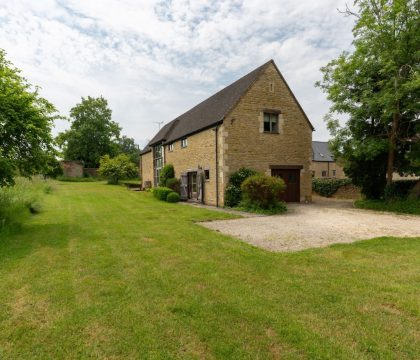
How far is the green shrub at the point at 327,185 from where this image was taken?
24902 millimetres

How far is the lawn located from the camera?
298 centimetres

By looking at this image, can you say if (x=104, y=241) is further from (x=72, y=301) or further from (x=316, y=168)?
(x=316, y=168)

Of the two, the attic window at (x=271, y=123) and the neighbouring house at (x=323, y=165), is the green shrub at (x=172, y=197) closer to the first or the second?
the attic window at (x=271, y=123)

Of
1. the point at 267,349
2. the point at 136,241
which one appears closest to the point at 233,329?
the point at 267,349

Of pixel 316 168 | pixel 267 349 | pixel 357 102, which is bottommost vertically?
pixel 267 349

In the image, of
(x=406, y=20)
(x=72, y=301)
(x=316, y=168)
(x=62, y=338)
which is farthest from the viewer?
(x=316, y=168)

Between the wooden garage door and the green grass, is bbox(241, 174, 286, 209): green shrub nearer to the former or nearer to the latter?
the wooden garage door

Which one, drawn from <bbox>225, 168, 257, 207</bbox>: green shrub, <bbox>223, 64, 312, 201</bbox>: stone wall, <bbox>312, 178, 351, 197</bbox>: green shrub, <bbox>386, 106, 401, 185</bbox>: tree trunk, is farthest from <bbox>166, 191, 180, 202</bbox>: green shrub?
<bbox>312, 178, 351, 197</bbox>: green shrub

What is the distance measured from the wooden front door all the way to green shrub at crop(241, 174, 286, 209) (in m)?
6.20

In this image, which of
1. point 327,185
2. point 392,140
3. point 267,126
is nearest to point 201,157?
point 267,126

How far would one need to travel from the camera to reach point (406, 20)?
14125mm

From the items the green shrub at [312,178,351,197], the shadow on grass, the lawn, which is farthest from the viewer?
the green shrub at [312,178,351,197]

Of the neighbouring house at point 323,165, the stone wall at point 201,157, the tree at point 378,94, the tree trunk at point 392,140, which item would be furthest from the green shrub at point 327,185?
the neighbouring house at point 323,165

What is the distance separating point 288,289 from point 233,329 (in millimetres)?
1479
